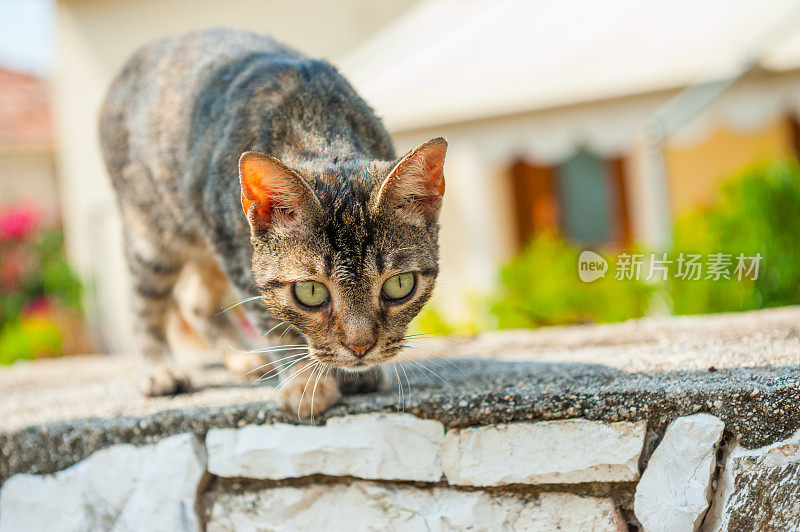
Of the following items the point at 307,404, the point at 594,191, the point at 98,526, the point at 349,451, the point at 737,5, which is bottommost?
the point at 98,526

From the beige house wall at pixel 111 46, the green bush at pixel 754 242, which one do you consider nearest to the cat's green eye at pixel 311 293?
the green bush at pixel 754 242

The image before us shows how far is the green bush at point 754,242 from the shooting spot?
3656 millimetres

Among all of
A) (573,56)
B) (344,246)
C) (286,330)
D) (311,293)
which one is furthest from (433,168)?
(573,56)

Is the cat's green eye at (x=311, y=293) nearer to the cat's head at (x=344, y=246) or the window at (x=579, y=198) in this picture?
the cat's head at (x=344, y=246)

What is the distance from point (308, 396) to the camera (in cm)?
178

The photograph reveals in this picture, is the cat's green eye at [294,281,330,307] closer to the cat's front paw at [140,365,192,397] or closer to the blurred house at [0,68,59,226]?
the cat's front paw at [140,365,192,397]

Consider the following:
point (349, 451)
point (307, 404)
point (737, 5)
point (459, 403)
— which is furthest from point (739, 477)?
point (737, 5)

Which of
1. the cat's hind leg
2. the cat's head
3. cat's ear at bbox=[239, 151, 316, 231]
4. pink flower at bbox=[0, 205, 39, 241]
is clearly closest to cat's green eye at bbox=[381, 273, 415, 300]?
the cat's head

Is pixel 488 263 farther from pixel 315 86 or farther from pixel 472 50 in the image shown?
pixel 315 86

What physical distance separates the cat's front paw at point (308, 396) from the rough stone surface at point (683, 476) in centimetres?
78

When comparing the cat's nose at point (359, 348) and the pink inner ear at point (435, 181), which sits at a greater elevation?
the pink inner ear at point (435, 181)

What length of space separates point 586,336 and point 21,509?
6.19 ft

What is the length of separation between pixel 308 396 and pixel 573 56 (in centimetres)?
365

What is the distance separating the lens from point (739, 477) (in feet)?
5.06
